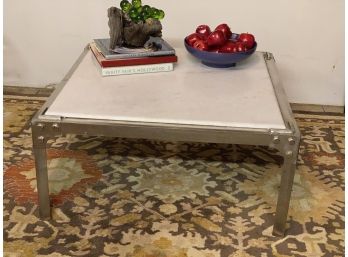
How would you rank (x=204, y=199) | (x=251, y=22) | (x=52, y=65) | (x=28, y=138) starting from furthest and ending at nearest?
(x=52, y=65) < (x=251, y=22) < (x=28, y=138) < (x=204, y=199)

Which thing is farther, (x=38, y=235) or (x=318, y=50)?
(x=318, y=50)

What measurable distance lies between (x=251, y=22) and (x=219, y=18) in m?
0.16

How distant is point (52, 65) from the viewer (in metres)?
2.66

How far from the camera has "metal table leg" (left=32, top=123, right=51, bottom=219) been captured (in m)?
1.55

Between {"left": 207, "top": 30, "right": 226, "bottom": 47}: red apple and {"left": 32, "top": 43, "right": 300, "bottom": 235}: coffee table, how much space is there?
0.47 ft

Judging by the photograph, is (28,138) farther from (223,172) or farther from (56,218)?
(223,172)

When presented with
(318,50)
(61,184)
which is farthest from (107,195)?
(318,50)

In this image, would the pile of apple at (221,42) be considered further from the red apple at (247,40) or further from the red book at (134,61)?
the red book at (134,61)

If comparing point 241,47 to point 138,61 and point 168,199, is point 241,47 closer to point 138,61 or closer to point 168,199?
point 138,61

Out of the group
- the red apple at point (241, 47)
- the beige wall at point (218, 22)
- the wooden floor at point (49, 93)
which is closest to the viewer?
the red apple at point (241, 47)

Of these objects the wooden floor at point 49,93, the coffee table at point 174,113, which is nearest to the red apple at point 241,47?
the coffee table at point 174,113

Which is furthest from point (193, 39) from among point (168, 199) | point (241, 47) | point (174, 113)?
point (168, 199)

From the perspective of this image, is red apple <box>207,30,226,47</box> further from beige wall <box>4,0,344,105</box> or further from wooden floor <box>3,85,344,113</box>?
wooden floor <box>3,85,344,113</box>

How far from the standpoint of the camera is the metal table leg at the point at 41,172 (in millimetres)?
1548
